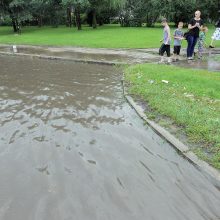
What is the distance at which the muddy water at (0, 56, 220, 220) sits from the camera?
15.7 feet

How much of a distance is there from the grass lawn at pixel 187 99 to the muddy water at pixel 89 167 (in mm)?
548

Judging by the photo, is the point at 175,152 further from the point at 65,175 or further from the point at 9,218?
the point at 9,218

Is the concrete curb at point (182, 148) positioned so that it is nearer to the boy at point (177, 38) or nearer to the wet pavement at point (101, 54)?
the boy at point (177, 38)

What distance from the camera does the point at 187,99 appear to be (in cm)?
907

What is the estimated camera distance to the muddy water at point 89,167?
4.78 m

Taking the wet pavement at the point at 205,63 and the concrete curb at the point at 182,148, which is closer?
the concrete curb at the point at 182,148

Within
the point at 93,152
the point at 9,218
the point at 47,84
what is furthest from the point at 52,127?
the point at 47,84

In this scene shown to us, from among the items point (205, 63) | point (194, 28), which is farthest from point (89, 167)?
point (194, 28)

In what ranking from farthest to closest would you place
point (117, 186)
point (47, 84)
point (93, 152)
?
point (47, 84) → point (93, 152) → point (117, 186)

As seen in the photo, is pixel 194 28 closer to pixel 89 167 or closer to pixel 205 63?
pixel 205 63

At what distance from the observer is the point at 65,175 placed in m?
5.69

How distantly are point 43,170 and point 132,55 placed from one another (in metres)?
12.6

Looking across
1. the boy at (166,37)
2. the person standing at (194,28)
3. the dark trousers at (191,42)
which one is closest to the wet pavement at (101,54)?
the boy at (166,37)

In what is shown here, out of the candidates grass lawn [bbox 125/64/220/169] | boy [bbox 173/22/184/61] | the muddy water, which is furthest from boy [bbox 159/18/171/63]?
the muddy water
